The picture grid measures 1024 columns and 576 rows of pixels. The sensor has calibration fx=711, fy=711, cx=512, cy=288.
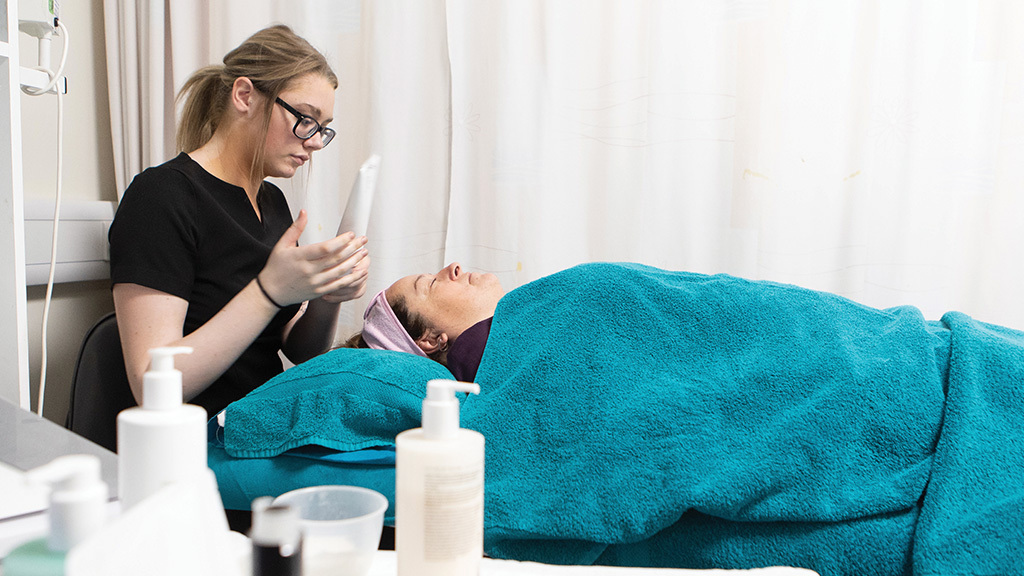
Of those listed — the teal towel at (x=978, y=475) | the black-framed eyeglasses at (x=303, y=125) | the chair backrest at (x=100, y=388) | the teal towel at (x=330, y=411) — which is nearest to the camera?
the teal towel at (x=978, y=475)

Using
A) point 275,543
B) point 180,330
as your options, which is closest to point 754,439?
point 275,543

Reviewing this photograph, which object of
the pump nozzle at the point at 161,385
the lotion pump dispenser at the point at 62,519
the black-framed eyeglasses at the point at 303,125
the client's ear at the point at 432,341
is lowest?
the client's ear at the point at 432,341

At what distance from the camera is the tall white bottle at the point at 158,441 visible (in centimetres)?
39

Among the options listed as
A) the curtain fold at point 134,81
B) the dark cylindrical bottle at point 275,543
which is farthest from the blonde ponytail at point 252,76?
the dark cylindrical bottle at point 275,543

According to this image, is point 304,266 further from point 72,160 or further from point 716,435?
point 72,160

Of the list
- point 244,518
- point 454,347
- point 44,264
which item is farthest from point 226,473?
point 44,264

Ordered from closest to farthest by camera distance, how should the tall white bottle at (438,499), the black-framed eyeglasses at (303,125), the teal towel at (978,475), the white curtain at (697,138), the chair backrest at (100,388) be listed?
the tall white bottle at (438,499) < the teal towel at (978,475) < the chair backrest at (100,388) < the black-framed eyeglasses at (303,125) < the white curtain at (697,138)

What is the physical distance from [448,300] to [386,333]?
0.13 m

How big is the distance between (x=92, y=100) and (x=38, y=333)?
0.68 metres

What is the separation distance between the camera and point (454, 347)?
3.91ft

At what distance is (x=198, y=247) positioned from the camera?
1244 millimetres

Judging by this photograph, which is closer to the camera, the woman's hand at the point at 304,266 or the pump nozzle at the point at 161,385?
the pump nozzle at the point at 161,385

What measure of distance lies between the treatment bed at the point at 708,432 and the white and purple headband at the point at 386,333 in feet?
0.97

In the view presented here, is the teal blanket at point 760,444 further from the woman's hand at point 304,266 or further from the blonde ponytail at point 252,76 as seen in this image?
the blonde ponytail at point 252,76
